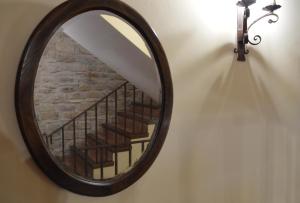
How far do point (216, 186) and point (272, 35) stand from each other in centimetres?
79

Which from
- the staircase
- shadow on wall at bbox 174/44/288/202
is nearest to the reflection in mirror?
the staircase

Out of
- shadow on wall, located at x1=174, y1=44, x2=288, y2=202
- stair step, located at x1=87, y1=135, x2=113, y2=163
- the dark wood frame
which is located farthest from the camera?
shadow on wall, located at x1=174, y1=44, x2=288, y2=202

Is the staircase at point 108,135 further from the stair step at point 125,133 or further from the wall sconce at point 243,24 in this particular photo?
the wall sconce at point 243,24

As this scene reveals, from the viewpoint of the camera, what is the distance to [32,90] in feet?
2.80

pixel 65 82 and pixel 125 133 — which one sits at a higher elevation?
pixel 65 82

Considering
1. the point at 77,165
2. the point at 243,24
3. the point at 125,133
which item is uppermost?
the point at 243,24

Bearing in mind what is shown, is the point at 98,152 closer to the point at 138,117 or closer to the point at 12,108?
the point at 138,117

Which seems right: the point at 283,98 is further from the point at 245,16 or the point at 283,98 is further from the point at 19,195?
the point at 19,195

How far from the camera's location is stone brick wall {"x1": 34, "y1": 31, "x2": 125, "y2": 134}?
2.91 ft

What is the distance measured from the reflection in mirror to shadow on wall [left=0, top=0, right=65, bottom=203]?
7 centimetres

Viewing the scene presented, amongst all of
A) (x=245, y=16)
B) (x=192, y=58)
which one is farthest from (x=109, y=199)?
(x=245, y=16)

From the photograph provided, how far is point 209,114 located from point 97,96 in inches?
21.3

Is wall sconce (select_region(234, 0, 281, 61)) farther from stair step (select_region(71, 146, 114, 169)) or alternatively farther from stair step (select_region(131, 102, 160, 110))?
stair step (select_region(71, 146, 114, 169))

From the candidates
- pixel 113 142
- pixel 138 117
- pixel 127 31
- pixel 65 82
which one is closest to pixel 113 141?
pixel 113 142
